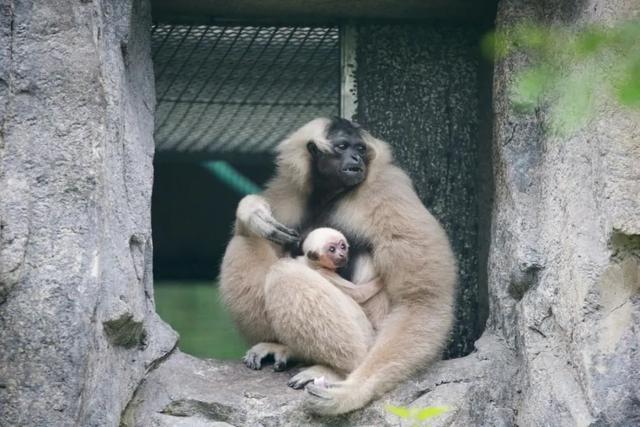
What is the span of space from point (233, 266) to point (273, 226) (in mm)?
406

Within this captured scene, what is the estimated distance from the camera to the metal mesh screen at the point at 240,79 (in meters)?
8.87

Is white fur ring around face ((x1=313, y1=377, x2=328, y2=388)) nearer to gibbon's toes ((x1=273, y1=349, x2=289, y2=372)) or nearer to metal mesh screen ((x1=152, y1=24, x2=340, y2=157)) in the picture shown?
gibbon's toes ((x1=273, y1=349, x2=289, y2=372))

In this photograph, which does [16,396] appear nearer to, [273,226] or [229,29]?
[273,226]

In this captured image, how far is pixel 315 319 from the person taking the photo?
703 centimetres

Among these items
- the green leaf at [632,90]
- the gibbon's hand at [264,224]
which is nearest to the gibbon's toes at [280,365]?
the gibbon's hand at [264,224]

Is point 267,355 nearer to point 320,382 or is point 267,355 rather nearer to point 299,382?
point 299,382

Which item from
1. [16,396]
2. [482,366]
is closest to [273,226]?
[482,366]

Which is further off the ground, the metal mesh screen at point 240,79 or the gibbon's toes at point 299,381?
the metal mesh screen at point 240,79

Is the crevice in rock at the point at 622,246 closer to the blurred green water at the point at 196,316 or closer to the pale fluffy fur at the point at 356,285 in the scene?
the pale fluffy fur at the point at 356,285

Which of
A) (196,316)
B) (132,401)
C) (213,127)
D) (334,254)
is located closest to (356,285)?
(334,254)

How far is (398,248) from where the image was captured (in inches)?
292

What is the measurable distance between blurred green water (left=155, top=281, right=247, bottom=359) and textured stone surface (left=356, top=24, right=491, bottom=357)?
4.09 metres

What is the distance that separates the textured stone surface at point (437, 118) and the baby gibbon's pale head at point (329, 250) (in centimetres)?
147

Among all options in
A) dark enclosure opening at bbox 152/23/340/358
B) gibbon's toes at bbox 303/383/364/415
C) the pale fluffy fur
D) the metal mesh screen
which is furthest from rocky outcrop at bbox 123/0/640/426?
dark enclosure opening at bbox 152/23/340/358
